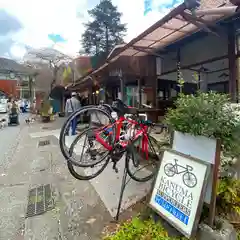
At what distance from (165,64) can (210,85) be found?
2864 mm

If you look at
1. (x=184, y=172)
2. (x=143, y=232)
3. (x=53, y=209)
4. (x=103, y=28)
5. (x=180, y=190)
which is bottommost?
(x=53, y=209)

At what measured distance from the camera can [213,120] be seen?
1842 mm

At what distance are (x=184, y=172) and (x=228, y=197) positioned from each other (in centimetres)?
53

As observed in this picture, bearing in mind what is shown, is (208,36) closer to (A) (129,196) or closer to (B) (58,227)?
(A) (129,196)

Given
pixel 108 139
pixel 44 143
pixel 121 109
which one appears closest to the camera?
pixel 108 139

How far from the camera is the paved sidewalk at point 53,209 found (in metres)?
2.36

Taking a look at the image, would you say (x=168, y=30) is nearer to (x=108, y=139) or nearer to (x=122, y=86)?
(x=108, y=139)

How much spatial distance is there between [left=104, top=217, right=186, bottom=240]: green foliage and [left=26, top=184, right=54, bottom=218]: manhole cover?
1288 millimetres

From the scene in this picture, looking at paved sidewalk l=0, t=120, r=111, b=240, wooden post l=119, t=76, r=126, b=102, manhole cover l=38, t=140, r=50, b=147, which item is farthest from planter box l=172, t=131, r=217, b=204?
wooden post l=119, t=76, r=126, b=102

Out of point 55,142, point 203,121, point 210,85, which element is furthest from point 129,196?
point 210,85

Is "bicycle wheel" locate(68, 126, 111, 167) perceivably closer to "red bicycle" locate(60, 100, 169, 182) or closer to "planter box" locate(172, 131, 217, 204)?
"red bicycle" locate(60, 100, 169, 182)

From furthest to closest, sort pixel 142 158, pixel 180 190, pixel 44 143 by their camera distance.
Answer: pixel 44 143, pixel 142 158, pixel 180 190

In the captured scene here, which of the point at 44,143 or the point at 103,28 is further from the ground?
the point at 103,28

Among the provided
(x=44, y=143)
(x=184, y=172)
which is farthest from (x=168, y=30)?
(x=44, y=143)
